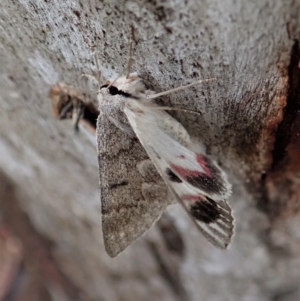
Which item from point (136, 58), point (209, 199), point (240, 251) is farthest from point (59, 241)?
point (136, 58)

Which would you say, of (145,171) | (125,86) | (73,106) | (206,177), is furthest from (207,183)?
(73,106)

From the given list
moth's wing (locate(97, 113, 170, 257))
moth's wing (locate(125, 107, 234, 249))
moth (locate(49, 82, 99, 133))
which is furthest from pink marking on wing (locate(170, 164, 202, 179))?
moth (locate(49, 82, 99, 133))

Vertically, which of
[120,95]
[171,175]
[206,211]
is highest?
[120,95]

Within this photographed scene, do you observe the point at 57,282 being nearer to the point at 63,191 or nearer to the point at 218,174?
the point at 63,191

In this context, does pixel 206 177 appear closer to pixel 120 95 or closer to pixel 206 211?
pixel 206 211

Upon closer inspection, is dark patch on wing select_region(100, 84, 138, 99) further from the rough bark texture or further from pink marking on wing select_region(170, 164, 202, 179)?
pink marking on wing select_region(170, 164, 202, 179)

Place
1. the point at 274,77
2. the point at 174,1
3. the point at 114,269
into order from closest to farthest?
the point at 174,1 → the point at 274,77 → the point at 114,269
